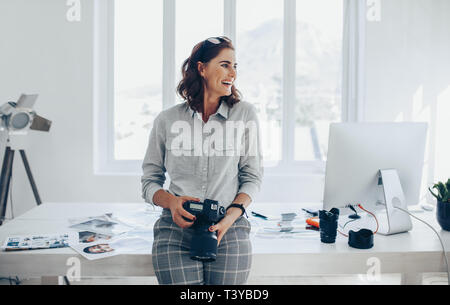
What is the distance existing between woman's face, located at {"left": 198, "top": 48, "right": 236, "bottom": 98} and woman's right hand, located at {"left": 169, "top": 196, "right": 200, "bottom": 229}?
516 millimetres

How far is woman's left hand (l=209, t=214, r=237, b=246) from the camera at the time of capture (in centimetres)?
137

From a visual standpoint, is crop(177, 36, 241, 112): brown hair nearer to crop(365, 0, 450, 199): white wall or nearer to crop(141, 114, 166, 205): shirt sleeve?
crop(141, 114, 166, 205): shirt sleeve

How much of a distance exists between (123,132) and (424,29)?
8.56 feet

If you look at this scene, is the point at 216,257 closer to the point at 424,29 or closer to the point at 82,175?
the point at 82,175

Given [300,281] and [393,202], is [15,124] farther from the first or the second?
[393,202]

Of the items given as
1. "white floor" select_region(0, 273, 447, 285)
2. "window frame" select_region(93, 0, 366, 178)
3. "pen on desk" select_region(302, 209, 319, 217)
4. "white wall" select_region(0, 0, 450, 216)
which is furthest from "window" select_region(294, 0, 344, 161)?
"pen on desk" select_region(302, 209, 319, 217)

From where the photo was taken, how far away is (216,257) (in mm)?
1385

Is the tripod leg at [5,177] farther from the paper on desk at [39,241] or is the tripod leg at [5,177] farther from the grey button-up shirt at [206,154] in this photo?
the grey button-up shirt at [206,154]

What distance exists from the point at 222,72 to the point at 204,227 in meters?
0.71

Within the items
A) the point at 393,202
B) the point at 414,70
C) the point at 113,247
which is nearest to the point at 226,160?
the point at 113,247

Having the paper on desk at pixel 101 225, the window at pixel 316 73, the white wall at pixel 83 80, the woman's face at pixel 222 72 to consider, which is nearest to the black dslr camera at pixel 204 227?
the paper on desk at pixel 101 225

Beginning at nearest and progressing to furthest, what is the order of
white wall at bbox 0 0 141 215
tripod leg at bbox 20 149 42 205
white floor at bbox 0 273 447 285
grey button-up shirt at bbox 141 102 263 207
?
1. grey button-up shirt at bbox 141 102 263 207
2. white floor at bbox 0 273 447 285
3. tripod leg at bbox 20 149 42 205
4. white wall at bbox 0 0 141 215

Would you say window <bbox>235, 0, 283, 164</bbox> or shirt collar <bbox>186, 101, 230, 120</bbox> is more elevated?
window <bbox>235, 0, 283, 164</bbox>

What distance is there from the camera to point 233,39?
130 inches
